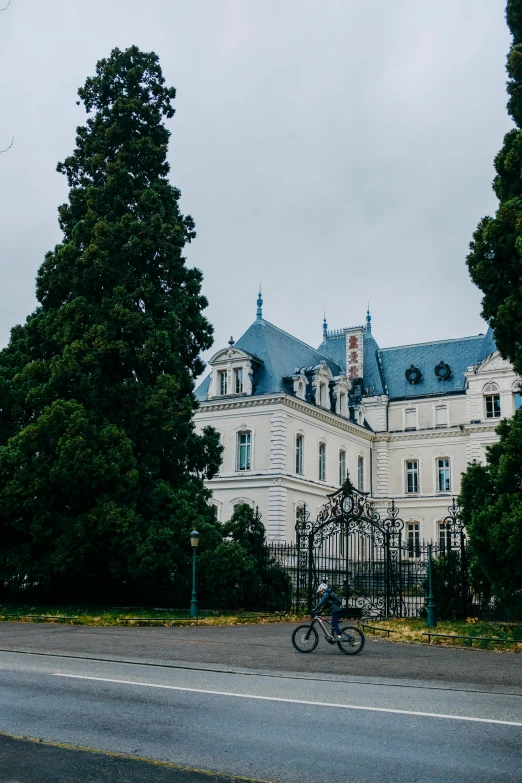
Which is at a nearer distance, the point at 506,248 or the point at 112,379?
the point at 506,248

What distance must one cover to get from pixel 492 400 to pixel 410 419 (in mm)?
6796

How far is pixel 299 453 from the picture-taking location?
44750 mm

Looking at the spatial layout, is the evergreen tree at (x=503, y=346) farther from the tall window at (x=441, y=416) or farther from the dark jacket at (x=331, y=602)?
the tall window at (x=441, y=416)

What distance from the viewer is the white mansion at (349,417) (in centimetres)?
4331

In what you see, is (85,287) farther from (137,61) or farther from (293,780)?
(293,780)

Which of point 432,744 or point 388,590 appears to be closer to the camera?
point 432,744

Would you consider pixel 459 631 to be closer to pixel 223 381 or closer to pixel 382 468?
pixel 223 381

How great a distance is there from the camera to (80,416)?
2447cm

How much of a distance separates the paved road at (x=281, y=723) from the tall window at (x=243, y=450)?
108 ft

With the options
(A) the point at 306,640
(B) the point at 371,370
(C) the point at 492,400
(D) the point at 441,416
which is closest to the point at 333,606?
(A) the point at 306,640

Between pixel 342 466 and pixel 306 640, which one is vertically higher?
pixel 342 466

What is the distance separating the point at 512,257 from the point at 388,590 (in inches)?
450

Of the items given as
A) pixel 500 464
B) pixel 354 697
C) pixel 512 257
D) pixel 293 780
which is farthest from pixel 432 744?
pixel 512 257

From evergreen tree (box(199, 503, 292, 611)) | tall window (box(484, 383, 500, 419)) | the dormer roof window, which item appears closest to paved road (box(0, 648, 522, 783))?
evergreen tree (box(199, 503, 292, 611))
